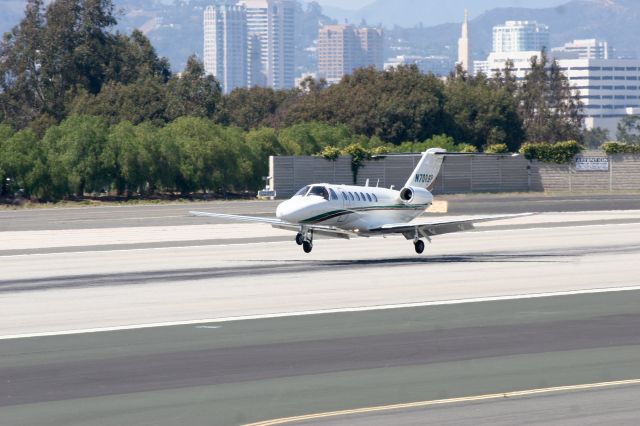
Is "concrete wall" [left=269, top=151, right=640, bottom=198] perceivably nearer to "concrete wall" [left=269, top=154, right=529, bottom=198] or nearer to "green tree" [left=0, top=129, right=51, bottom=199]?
"concrete wall" [left=269, top=154, right=529, bottom=198]

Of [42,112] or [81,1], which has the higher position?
[81,1]

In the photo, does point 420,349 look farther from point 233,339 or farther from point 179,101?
point 179,101

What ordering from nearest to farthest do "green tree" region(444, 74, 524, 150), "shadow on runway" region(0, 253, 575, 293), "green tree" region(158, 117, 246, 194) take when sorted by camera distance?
"shadow on runway" region(0, 253, 575, 293) < "green tree" region(158, 117, 246, 194) < "green tree" region(444, 74, 524, 150)

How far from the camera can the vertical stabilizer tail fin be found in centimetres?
4306

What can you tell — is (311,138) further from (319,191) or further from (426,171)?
(319,191)

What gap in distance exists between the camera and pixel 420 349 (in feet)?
69.2

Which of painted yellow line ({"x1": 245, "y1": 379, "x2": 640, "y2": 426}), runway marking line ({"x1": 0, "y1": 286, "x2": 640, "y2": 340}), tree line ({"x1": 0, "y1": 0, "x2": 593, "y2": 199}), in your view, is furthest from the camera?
tree line ({"x1": 0, "y1": 0, "x2": 593, "y2": 199})

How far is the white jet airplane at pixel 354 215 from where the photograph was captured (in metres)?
38.1

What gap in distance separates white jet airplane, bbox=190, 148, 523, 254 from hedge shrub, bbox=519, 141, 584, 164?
4760 cm

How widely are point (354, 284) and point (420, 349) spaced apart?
11.3 metres

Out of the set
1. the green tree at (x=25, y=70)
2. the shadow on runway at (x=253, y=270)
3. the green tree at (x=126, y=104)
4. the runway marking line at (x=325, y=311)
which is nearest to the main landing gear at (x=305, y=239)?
the shadow on runway at (x=253, y=270)

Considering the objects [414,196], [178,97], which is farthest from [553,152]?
[414,196]

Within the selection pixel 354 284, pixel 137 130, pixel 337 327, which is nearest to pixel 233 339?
pixel 337 327

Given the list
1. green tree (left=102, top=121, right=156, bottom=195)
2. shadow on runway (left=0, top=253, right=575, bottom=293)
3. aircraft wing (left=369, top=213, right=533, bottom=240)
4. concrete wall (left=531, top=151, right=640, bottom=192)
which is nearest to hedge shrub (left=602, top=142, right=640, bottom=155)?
concrete wall (left=531, top=151, right=640, bottom=192)
